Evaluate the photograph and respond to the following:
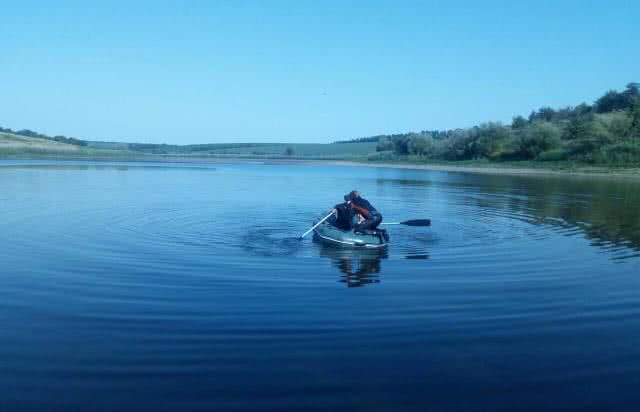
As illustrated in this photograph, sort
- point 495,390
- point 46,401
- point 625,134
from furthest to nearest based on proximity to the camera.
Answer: point 625,134
point 495,390
point 46,401

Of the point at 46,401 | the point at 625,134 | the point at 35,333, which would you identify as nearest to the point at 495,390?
the point at 46,401

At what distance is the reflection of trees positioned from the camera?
20688 millimetres

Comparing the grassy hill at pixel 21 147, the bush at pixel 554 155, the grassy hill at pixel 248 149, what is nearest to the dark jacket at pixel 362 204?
the bush at pixel 554 155

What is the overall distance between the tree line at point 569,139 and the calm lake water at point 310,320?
54.2 metres

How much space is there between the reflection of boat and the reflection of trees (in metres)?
7.15

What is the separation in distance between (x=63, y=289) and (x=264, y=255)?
5118mm

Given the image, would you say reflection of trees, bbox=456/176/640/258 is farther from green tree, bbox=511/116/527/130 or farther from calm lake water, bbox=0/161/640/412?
green tree, bbox=511/116/527/130

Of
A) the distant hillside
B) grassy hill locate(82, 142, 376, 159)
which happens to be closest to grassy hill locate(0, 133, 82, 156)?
the distant hillside

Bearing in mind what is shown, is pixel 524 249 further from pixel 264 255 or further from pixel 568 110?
pixel 568 110

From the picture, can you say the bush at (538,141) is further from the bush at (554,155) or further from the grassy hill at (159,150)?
the grassy hill at (159,150)

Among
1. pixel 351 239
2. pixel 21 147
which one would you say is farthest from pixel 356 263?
pixel 21 147

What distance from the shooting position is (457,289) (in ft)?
40.1

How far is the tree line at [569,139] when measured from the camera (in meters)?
69.8

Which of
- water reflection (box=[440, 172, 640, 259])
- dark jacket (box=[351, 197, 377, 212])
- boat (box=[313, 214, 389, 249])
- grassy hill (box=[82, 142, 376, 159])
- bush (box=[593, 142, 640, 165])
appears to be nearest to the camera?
boat (box=[313, 214, 389, 249])
